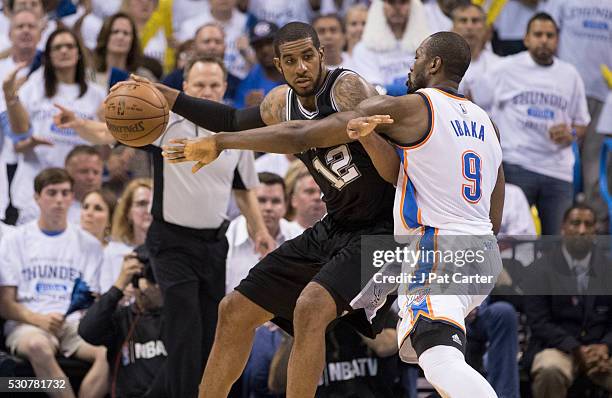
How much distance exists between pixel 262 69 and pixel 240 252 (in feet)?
8.37

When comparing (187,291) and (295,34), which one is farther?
(187,291)

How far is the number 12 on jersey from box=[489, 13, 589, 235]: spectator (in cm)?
412

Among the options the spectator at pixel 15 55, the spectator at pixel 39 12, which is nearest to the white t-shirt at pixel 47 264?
the spectator at pixel 15 55

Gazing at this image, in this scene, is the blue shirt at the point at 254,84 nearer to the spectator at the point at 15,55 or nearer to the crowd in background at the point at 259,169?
the crowd in background at the point at 259,169

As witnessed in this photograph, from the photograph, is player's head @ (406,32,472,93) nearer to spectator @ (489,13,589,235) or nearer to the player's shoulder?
the player's shoulder

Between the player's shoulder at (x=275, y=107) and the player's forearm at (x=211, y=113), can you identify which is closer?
the player's shoulder at (x=275, y=107)

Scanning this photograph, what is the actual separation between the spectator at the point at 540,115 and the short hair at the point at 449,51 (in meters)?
4.10

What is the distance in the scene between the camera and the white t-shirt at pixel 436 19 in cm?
1084

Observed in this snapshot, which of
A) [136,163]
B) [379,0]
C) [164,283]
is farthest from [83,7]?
[164,283]

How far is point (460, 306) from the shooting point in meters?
5.40

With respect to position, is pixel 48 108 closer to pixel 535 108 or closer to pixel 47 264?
pixel 47 264

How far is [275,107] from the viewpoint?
245 inches

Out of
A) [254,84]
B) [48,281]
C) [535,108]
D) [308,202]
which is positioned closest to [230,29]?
[254,84]

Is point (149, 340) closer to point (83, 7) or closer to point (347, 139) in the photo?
point (347, 139)
